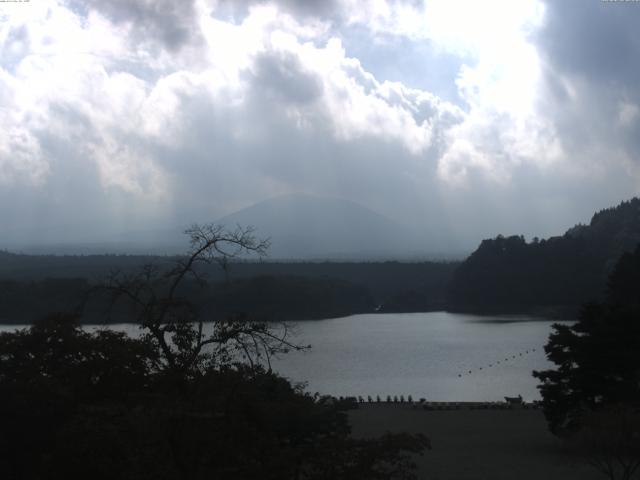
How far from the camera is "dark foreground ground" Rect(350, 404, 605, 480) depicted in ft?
33.1

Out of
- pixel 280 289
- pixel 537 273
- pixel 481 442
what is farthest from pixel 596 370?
pixel 537 273

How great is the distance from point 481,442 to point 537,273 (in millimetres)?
45425

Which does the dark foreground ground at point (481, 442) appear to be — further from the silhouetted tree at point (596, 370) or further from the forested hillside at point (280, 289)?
the forested hillside at point (280, 289)

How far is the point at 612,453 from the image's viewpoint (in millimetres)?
8383

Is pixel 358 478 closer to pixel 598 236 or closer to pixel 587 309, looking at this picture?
pixel 587 309

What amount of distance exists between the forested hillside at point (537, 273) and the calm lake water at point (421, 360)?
33.6 ft

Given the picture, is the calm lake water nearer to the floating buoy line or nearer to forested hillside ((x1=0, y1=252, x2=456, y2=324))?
the floating buoy line

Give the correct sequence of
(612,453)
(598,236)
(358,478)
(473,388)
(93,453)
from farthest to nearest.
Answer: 1. (598,236)
2. (473,388)
3. (612,453)
4. (93,453)
5. (358,478)

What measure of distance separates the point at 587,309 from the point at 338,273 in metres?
58.7

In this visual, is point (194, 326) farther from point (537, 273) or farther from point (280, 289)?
point (537, 273)

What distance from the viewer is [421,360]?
27.4m

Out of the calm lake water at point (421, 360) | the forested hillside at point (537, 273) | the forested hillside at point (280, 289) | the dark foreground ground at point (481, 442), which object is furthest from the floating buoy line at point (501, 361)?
the forested hillside at point (537, 273)

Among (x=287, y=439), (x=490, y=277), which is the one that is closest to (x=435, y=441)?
(x=287, y=439)

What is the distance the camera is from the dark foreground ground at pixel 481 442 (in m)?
10.1
